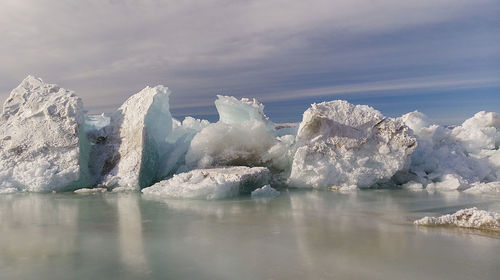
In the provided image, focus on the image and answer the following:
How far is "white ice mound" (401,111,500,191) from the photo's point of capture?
9.08 meters

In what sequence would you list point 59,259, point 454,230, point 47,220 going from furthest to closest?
point 47,220 < point 454,230 < point 59,259

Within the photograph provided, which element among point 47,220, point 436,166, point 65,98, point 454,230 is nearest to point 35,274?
point 47,220

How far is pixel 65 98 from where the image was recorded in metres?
9.31

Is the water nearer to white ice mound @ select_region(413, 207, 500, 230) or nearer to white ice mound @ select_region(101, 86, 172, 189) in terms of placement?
white ice mound @ select_region(413, 207, 500, 230)

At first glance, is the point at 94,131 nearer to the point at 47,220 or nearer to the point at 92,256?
the point at 47,220

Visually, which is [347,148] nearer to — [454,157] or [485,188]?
[485,188]

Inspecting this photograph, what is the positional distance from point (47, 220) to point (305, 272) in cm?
375

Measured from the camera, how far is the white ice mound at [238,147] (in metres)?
9.19

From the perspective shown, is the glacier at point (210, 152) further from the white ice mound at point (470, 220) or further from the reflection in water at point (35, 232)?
the white ice mound at point (470, 220)

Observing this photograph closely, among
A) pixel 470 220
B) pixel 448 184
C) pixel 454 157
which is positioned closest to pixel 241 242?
pixel 470 220

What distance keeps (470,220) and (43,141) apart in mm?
7726

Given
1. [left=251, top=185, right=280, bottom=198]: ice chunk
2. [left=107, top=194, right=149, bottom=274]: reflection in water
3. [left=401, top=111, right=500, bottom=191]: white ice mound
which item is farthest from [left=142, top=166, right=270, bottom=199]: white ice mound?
[left=401, top=111, right=500, bottom=191]: white ice mound

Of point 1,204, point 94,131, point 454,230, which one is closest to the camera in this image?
point 454,230

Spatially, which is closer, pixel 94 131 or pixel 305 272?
pixel 305 272
